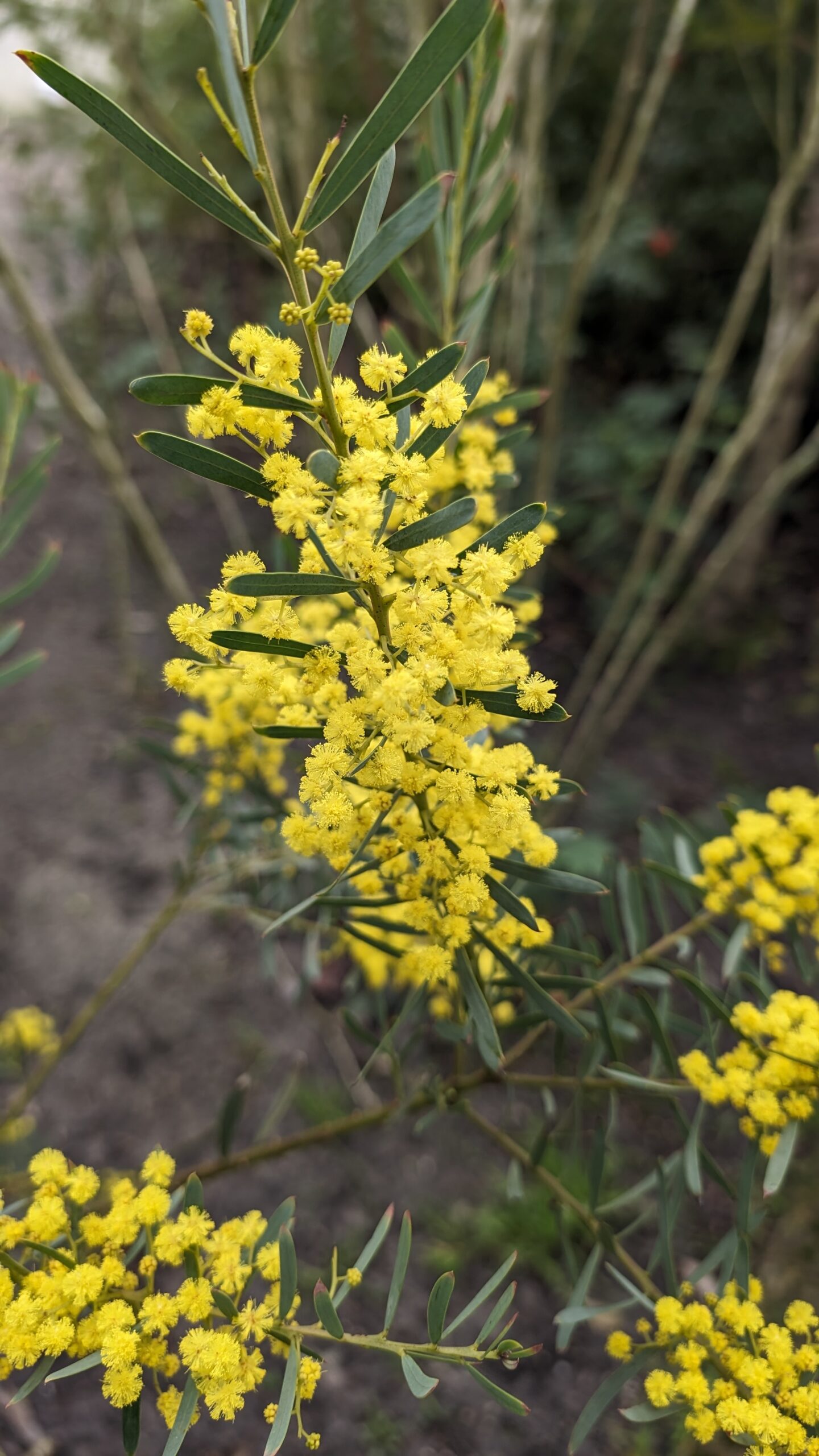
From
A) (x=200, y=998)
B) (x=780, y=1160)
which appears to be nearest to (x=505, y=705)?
(x=780, y=1160)

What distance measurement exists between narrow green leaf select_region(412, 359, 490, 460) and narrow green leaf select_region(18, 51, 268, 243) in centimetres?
17

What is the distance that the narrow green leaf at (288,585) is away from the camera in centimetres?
55

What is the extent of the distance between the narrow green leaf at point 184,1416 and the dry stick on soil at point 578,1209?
0.36m

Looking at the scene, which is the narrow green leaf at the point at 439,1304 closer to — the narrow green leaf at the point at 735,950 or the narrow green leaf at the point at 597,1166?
the narrow green leaf at the point at 597,1166

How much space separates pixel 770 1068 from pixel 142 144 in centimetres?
90

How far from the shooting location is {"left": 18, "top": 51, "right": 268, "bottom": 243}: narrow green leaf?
452mm

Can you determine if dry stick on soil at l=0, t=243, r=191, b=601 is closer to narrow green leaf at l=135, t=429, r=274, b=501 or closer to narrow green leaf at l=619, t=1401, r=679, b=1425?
narrow green leaf at l=135, t=429, r=274, b=501

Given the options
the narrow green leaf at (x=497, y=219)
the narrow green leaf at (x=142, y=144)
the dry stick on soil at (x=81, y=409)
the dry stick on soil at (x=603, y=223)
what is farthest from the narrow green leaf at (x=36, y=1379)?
the dry stick on soil at (x=81, y=409)

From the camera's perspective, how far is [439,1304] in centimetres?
66

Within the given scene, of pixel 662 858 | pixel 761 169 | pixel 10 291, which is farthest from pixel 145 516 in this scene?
pixel 761 169

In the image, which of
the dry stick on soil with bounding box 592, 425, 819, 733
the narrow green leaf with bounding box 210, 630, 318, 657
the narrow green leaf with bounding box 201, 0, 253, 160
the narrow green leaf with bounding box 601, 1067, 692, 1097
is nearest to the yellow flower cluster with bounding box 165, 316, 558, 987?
the narrow green leaf with bounding box 210, 630, 318, 657

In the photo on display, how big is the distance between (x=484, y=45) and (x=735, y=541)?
123cm

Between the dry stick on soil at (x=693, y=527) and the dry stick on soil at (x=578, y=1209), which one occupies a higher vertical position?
the dry stick on soil at (x=693, y=527)

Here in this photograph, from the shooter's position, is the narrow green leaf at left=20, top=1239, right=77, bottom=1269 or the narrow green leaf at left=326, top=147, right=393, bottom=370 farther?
the narrow green leaf at left=20, top=1239, right=77, bottom=1269
